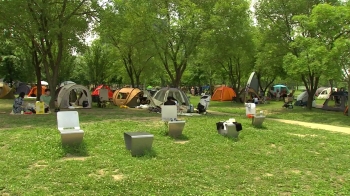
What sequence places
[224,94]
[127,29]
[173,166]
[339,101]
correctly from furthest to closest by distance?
[224,94]
[127,29]
[339,101]
[173,166]

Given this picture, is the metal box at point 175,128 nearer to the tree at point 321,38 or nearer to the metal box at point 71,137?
the metal box at point 71,137

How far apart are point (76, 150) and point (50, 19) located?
10957 mm

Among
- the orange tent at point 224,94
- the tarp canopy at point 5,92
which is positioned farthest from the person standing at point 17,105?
the orange tent at point 224,94

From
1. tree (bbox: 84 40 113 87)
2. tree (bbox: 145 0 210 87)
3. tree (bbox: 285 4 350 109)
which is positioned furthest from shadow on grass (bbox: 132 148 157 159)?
tree (bbox: 84 40 113 87)

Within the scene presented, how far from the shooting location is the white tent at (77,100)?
18625 millimetres

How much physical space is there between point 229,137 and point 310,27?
9920 millimetres

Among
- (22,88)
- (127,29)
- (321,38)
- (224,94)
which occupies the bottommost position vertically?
(224,94)

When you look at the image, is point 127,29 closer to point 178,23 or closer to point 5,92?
point 178,23

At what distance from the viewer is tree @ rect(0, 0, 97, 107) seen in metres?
14.7

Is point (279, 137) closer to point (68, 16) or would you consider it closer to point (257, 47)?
point (68, 16)

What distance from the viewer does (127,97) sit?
21422 mm

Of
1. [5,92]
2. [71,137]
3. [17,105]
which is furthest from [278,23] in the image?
[5,92]

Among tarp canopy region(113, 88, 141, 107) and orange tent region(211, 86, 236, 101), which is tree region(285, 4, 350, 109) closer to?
tarp canopy region(113, 88, 141, 107)

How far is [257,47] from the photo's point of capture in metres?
24.9
